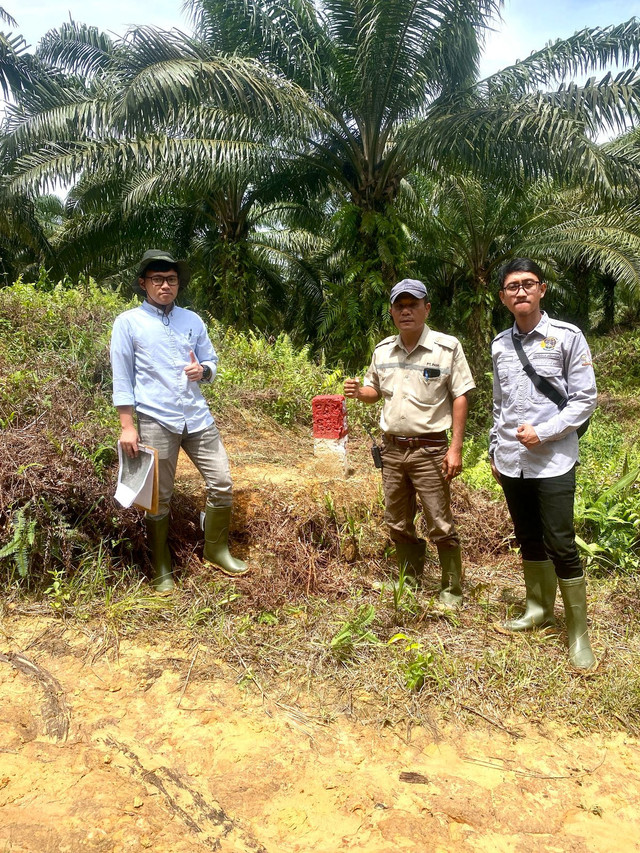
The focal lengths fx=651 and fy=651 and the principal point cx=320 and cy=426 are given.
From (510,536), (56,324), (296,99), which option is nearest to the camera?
(510,536)

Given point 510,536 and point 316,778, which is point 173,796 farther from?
point 510,536

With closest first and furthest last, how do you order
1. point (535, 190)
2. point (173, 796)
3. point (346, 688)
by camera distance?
point (173, 796) < point (346, 688) < point (535, 190)

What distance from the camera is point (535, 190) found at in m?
11.5

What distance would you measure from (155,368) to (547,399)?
6.56 ft

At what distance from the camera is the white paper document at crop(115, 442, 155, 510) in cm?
340

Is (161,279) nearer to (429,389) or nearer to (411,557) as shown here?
(429,389)

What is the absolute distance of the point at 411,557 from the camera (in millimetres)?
3842

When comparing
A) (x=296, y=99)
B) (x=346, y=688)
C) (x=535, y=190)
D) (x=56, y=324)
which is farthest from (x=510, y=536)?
(x=535, y=190)

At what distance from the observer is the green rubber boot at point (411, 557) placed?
3820 millimetres

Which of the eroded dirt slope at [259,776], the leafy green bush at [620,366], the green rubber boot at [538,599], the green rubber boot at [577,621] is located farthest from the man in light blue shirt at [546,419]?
the leafy green bush at [620,366]

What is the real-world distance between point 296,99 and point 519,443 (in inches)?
228

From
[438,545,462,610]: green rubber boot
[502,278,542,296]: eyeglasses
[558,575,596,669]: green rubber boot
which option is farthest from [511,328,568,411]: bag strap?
[438,545,462,610]: green rubber boot

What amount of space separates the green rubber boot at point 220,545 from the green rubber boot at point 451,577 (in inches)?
45.5

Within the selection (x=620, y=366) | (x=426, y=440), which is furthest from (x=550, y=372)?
(x=620, y=366)
